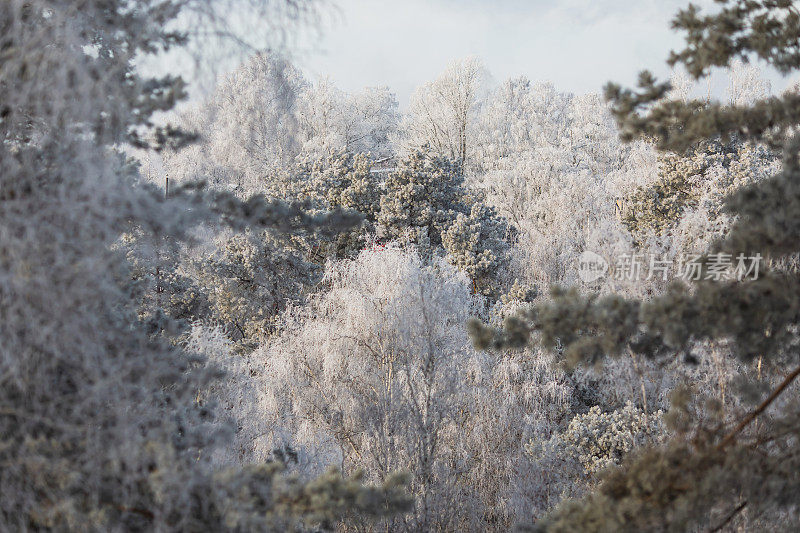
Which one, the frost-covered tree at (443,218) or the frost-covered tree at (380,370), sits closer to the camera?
the frost-covered tree at (380,370)

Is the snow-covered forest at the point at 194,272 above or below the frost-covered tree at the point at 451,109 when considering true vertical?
below

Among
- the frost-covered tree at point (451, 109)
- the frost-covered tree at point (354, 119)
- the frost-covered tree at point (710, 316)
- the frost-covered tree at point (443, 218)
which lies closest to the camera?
the frost-covered tree at point (710, 316)

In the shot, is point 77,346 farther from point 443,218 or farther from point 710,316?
point 443,218

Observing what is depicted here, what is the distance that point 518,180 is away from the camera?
22.1 metres

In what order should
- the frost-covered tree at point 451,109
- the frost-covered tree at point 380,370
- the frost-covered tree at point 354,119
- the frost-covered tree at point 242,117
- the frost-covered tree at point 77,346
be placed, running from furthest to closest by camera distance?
the frost-covered tree at point 451,109 → the frost-covered tree at point 354,119 → the frost-covered tree at point 380,370 → the frost-covered tree at point 242,117 → the frost-covered tree at point 77,346

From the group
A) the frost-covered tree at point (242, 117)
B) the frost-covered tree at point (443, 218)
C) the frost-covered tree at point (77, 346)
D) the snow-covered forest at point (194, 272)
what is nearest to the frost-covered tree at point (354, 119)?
the frost-covered tree at point (443, 218)

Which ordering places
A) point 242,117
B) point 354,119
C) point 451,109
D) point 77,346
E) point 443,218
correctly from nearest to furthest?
point 77,346 < point 242,117 < point 443,218 < point 451,109 < point 354,119

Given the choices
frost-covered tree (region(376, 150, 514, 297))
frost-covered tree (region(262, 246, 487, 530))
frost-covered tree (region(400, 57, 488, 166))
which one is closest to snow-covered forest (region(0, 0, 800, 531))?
frost-covered tree (region(262, 246, 487, 530))

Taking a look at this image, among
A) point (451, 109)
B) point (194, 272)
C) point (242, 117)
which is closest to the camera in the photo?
point (242, 117)

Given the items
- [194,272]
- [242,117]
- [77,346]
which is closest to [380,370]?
[194,272]

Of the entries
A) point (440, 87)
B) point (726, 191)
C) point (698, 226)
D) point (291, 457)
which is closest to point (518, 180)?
point (440, 87)

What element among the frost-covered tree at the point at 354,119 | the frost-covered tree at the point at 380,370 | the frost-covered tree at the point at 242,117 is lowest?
the frost-covered tree at the point at 380,370

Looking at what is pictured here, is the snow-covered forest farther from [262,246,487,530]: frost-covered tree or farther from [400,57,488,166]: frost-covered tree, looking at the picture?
[400,57,488,166]: frost-covered tree

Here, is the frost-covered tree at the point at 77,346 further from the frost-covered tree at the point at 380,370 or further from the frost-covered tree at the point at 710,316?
the frost-covered tree at the point at 380,370
